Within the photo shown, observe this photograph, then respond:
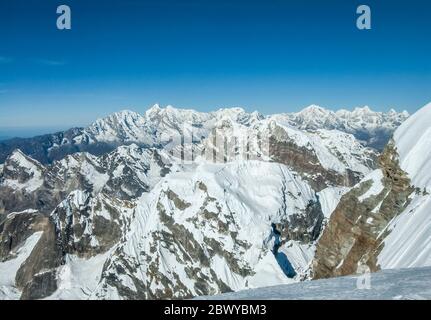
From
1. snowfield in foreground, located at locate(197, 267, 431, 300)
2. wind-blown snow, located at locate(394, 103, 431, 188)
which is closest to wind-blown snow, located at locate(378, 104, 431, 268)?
wind-blown snow, located at locate(394, 103, 431, 188)

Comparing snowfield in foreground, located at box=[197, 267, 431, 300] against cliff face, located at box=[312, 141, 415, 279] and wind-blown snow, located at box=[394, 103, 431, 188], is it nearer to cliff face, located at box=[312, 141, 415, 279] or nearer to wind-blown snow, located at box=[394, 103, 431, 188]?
cliff face, located at box=[312, 141, 415, 279]

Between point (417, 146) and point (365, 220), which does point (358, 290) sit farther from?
point (365, 220)

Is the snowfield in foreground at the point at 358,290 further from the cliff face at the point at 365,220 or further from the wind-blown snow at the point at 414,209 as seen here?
the cliff face at the point at 365,220

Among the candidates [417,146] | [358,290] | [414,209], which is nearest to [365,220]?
[417,146]

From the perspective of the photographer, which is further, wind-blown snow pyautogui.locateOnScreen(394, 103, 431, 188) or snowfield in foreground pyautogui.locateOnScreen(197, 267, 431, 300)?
wind-blown snow pyautogui.locateOnScreen(394, 103, 431, 188)
